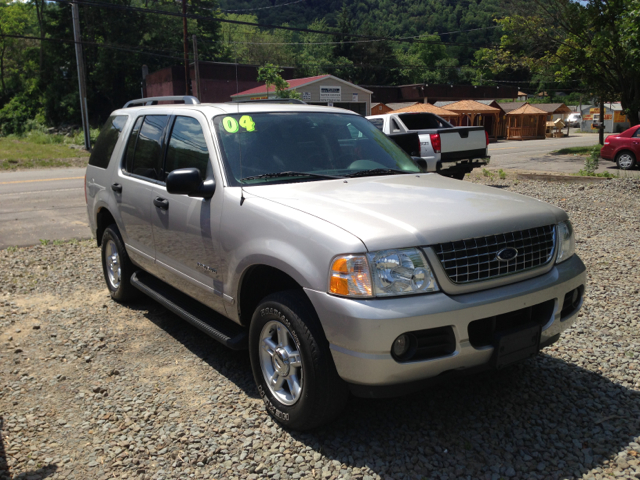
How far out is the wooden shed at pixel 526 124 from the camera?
57.6 m

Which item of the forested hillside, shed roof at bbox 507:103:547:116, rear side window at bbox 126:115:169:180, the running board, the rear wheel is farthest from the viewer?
the forested hillside

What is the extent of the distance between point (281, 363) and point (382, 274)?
36.0 inches

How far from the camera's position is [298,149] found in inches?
166

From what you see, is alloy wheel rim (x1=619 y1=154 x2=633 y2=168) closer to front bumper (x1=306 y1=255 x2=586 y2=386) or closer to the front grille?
the front grille

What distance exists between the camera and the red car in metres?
A: 19.4

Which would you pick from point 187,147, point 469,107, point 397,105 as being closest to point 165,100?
point 187,147

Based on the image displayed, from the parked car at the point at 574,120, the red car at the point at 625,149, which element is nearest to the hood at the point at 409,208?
the red car at the point at 625,149

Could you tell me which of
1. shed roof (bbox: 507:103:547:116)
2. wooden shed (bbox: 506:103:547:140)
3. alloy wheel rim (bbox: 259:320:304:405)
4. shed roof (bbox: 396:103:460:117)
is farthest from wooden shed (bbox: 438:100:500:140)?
alloy wheel rim (bbox: 259:320:304:405)

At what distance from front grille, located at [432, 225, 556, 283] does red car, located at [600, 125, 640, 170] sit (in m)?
18.8

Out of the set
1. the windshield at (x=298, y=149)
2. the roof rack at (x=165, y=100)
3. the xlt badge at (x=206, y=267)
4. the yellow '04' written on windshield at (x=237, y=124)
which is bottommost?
the xlt badge at (x=206, y=267)

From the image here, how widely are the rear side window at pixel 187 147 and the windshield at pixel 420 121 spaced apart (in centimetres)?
1240

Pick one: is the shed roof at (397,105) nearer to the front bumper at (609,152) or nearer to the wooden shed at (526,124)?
the wooden shed at (526,124)

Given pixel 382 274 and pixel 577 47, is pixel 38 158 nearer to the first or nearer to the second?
pixel 577 47

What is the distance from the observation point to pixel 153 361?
4.48 m
